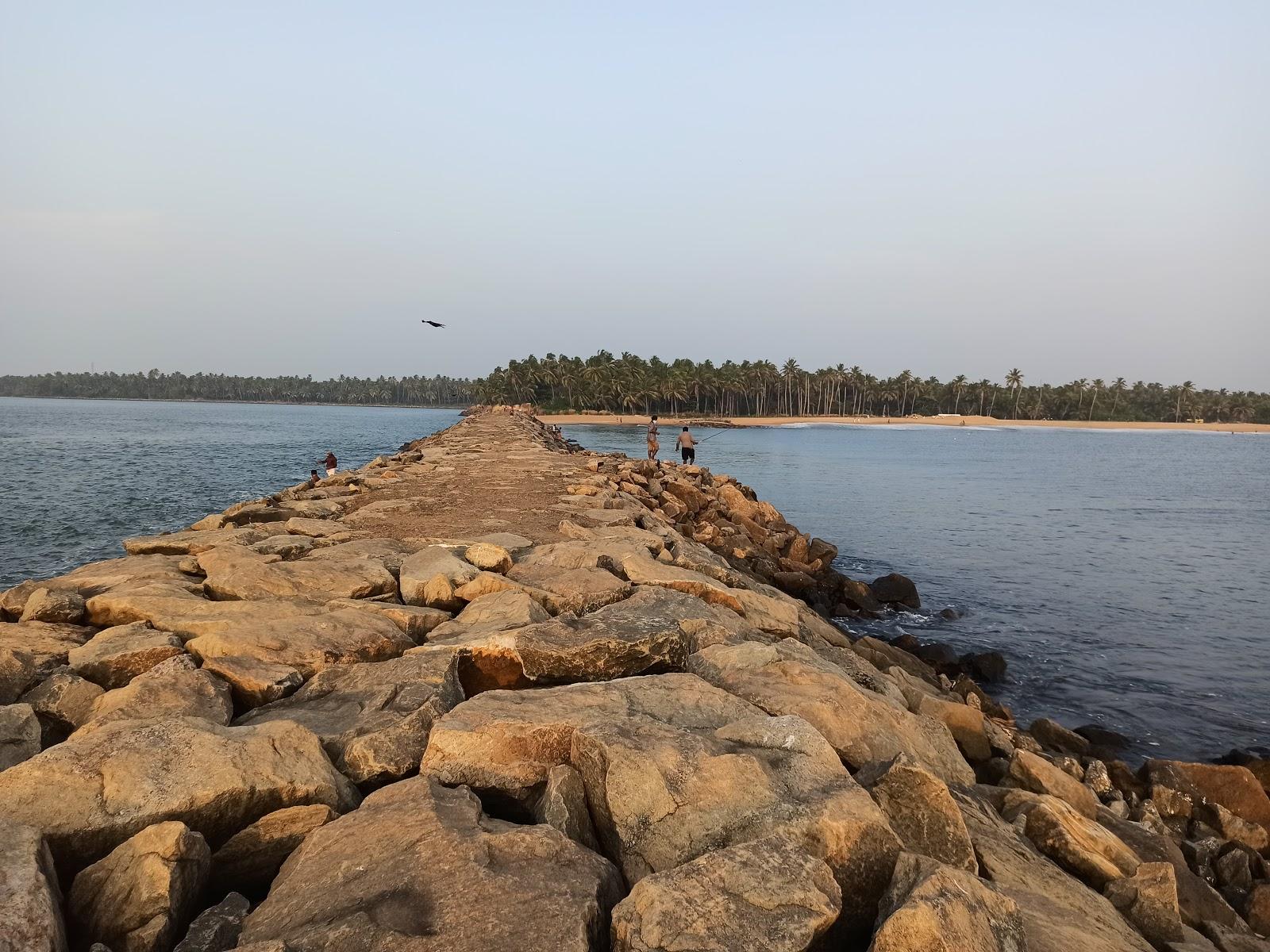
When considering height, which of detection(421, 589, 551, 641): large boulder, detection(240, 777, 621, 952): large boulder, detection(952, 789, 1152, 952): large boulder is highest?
detection(421, 589, 551, 641): large boulder

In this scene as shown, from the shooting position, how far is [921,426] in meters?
102

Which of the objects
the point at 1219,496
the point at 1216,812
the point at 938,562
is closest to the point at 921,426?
the point at 1219,496

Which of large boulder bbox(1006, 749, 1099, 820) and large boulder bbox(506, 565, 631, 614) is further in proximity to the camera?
large boulder bbox(506, 565, 631, 614)

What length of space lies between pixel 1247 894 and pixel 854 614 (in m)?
7.41

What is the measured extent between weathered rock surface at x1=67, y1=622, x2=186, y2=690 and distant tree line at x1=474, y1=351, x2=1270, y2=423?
95.4 metres

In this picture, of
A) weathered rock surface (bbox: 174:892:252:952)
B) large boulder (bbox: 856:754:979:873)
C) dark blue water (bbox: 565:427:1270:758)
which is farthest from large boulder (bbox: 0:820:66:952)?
dark blue water (bbox: 565:427:1270:758)

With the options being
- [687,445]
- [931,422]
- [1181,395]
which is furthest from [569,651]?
[1181,395]

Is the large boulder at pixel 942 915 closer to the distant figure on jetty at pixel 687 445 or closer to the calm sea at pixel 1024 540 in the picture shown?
the calm sea at pixel 1024 540

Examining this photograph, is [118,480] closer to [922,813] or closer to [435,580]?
[435,580]

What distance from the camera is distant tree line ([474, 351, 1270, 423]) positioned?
101812 mm

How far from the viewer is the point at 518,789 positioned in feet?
9.56

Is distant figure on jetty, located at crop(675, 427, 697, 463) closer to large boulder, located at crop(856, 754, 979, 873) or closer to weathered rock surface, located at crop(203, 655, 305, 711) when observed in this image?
weathered rock surface, located at crop(203, 655, 305, 711)

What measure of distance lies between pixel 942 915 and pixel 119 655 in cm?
387

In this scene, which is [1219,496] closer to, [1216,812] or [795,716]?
[1216,812]
